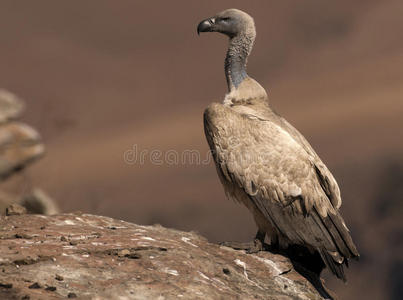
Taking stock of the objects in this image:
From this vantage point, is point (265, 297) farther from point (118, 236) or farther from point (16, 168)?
point (16, 168)

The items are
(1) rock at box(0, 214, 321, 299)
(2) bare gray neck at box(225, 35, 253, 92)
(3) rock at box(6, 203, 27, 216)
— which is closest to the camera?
(1) rock at box(0, 214, 321, 299)

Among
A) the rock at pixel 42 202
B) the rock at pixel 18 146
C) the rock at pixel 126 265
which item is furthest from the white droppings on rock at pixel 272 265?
the rock at pixel 18 146

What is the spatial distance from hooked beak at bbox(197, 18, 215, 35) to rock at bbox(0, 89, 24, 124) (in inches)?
411

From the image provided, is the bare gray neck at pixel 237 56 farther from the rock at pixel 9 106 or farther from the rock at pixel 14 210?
the rock at pixel 9 106

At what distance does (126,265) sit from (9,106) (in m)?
13.7

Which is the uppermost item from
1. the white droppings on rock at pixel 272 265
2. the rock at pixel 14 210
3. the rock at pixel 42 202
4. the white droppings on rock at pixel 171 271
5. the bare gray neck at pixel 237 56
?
the bare gray neck at pixel 237 56

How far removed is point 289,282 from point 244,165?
1713 millimetres

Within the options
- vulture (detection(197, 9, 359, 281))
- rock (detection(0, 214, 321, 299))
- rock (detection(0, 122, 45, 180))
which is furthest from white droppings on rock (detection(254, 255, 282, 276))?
rock (detection(0, 122, 45, 180))

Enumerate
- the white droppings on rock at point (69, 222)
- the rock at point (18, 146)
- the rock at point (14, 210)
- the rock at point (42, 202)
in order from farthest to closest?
1. the rock at point (18, 146)
2. the rock at point (42, 202)
3. the rock at point (14, 210)
4. the white droppings on rock at point (69, 222)

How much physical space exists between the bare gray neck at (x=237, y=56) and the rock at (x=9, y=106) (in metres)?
10.7

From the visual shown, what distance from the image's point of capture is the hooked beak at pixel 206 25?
10867mm

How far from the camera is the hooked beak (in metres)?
10.9

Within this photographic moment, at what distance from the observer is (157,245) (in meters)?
8.00

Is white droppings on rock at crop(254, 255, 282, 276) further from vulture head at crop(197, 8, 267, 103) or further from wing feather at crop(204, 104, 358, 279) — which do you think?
vulture head at crop(197, 8, 267, 103)
